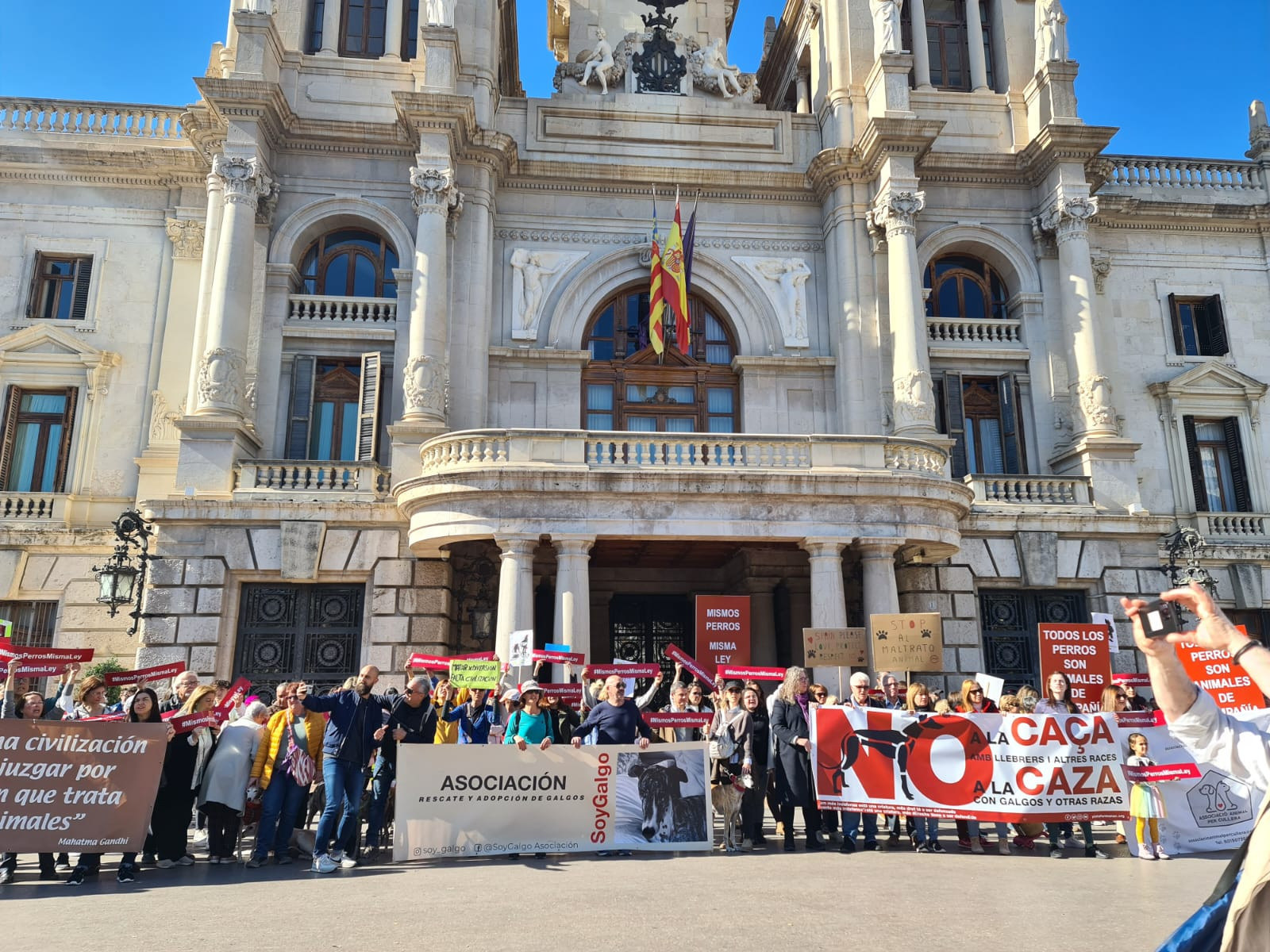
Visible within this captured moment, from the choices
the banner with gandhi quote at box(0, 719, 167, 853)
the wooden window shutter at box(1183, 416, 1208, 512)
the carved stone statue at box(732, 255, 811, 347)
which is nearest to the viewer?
the banner with gandhi quote at box(0, 719, 167, 853)

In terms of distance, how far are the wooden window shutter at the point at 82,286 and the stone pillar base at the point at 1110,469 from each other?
77.0 feet

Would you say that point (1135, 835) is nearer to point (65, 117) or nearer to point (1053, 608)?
point (1053, 608)

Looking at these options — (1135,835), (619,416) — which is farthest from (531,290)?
(1135,835)

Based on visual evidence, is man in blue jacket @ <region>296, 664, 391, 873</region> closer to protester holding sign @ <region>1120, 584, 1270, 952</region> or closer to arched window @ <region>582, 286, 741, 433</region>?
protester holding sign @ <region>1120, 584, 1270, 952</region>

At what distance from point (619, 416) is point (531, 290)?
3.72m

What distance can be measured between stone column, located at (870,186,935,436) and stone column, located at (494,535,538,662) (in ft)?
29.8

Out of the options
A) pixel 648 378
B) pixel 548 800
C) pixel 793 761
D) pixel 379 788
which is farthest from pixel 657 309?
pixel 548 800

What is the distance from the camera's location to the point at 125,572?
59.8 ft

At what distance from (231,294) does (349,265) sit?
347cm

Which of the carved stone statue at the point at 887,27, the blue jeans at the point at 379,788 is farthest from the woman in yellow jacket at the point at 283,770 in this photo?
the carved stone statue at the point at 887,27

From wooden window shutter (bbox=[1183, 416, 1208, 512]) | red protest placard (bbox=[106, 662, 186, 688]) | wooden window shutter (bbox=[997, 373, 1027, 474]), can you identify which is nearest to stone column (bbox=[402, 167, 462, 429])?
red protest placard (bbox=[106, 662, 186, 688])

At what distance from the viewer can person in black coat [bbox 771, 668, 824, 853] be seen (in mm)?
11172

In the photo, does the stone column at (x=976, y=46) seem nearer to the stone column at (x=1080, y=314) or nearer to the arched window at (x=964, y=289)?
the stone column at (x=1080, y=314)

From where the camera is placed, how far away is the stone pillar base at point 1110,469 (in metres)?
22.0
